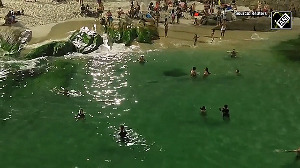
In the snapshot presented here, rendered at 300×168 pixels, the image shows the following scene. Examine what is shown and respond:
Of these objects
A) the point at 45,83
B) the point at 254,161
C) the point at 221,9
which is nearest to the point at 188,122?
the point at 254,161

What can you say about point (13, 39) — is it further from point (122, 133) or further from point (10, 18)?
point (122, 133)

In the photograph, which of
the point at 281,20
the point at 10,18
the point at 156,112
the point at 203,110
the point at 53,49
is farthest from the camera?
the point at 281,20

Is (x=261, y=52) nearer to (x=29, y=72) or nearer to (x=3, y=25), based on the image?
(x=29, y=72)

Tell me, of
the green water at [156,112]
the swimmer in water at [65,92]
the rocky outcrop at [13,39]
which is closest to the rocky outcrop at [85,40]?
the green water at [156,112]

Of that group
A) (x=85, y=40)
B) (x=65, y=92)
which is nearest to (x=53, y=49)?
(x=85, y=40)

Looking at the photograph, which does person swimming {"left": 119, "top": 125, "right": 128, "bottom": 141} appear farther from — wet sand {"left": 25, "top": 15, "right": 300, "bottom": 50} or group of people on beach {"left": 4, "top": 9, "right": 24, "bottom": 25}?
group of people on beach {"left": 4, "top": 9, "right": 24, "bottom": 25}

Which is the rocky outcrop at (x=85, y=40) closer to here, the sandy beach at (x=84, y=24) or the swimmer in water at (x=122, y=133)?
the sandy beach at (x=84, y=24)
